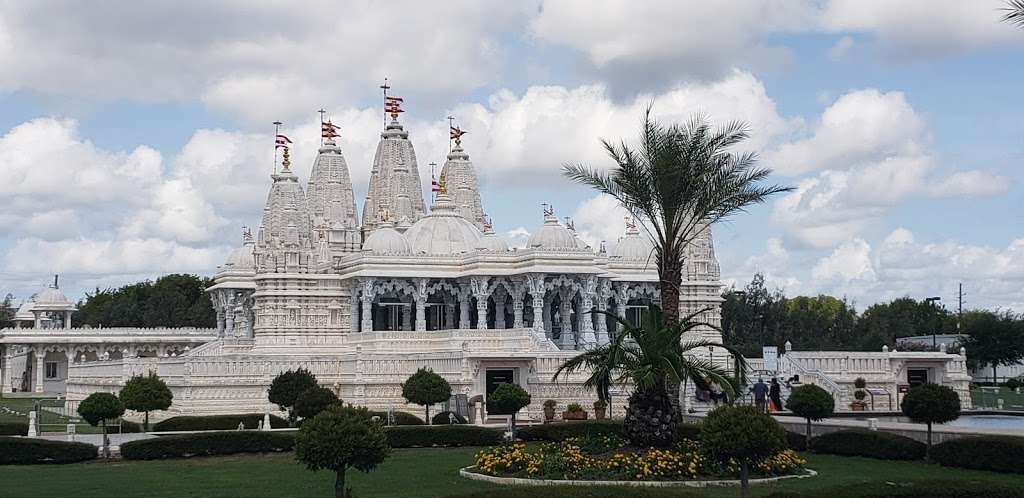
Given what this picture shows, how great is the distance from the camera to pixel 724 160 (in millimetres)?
30625

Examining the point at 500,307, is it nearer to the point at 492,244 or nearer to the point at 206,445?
the point at 492,244

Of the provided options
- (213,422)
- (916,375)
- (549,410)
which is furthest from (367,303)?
(916,375)

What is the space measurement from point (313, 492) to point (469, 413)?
19.2 metres

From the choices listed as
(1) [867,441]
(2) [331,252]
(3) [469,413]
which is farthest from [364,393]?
(1) [867,441]

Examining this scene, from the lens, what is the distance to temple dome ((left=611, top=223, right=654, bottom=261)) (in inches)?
2352

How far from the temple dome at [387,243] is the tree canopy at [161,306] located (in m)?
39.6

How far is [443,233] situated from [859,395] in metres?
19.4

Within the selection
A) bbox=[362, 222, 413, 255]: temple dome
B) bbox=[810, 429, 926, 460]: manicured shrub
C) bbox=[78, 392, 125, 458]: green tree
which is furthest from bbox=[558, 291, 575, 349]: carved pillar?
bbox=[810, 429, 926, 460]: manicured shrub

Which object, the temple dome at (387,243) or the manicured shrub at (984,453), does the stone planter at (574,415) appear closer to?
the temple dome at (387,243)

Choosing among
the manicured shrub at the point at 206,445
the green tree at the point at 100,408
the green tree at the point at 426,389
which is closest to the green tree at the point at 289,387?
the green tree at the point at 426,389

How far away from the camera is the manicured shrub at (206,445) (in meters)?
29.2

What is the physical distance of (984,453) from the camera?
2397cm

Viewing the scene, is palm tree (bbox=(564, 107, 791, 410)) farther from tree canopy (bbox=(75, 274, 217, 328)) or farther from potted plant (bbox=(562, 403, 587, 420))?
tree canopy (bbox=(75, 274, 217, 328))

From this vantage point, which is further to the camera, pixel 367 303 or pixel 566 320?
pixel 566 320
